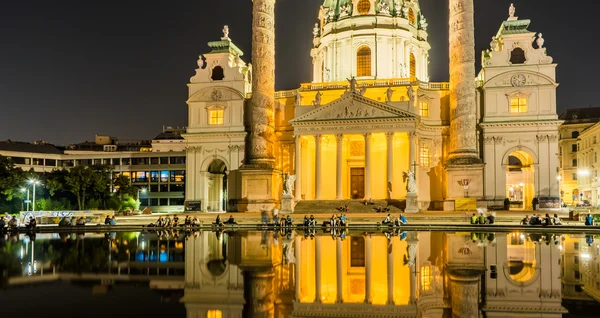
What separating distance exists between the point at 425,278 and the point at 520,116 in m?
41.6

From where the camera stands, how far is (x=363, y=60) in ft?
210

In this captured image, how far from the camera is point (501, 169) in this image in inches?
2015

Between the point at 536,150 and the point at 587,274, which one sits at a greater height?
the point at 536,150

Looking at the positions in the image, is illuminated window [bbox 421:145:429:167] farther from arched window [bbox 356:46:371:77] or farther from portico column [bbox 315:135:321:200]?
arched window [bbox 356:46:371:77]

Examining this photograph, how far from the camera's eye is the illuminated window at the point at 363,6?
214 ft

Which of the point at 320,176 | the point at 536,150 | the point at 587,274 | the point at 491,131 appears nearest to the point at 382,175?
the point at 320,176

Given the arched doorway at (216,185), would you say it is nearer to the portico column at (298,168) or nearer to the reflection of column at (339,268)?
the portico column at (298,168)

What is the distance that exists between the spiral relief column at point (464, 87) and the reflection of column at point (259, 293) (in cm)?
3653

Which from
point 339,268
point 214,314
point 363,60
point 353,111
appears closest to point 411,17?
point 363,60

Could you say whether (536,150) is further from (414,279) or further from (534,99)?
(414,279)

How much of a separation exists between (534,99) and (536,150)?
4818 millimetres

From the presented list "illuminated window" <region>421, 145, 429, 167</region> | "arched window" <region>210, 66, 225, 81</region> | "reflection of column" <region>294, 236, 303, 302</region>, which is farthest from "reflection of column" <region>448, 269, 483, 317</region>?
"arched window" <region>210, 66, 225, 81</region>

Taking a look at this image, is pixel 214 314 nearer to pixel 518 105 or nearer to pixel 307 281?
pixel 307 281

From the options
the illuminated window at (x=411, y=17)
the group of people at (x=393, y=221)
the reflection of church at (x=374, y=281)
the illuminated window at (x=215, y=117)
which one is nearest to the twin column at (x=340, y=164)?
the illuminated window at (x=215, y=117)
